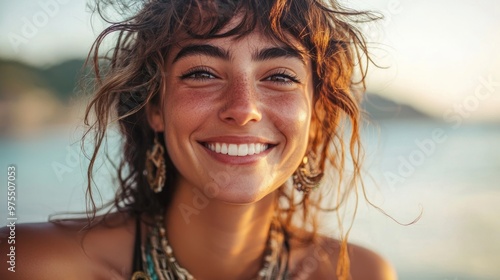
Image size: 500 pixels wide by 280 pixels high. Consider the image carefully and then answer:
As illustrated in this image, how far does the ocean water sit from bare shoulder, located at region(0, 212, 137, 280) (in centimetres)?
132

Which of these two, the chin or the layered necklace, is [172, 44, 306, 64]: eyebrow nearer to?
the chin

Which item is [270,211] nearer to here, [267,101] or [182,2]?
[267,101]

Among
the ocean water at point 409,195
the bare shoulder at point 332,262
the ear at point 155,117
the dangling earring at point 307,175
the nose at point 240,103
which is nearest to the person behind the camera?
the nose at point 240,103

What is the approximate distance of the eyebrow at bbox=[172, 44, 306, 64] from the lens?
263cm

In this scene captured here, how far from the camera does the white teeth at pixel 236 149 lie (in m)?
2.72

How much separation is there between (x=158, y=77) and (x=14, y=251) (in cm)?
99

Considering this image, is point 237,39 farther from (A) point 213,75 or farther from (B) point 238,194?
(B) point 238,194

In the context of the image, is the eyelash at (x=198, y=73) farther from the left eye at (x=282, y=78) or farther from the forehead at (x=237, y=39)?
the left eye at (x=282, y=78)

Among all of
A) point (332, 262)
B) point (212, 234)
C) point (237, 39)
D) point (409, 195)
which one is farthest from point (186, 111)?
point (409, 195)

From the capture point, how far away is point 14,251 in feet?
9.07

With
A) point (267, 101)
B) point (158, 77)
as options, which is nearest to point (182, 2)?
point (158, 77)

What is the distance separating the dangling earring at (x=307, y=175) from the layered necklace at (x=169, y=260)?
0.29 metres

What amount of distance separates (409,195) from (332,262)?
3.42m

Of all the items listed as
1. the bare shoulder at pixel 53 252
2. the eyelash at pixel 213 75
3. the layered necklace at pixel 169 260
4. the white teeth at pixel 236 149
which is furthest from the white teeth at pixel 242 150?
the bare shoulder at pixel 53 252
